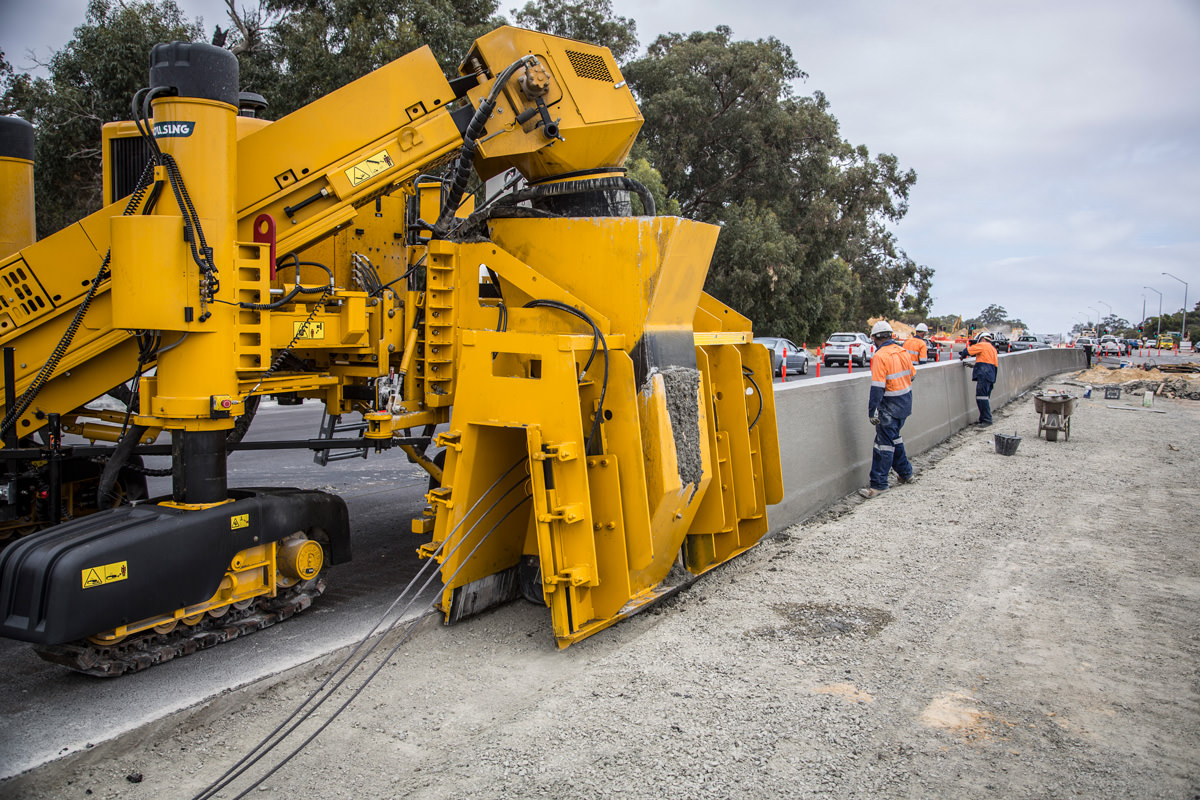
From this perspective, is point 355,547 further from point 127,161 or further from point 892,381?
point 892,381

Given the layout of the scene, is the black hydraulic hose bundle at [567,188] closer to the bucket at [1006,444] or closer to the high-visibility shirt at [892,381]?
the high-visibility shirt at [892,381]

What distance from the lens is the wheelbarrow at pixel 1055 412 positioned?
13.2 m

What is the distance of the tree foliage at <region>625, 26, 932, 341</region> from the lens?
112 feet

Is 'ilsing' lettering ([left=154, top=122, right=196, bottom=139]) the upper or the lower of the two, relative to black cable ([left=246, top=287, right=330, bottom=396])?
upper

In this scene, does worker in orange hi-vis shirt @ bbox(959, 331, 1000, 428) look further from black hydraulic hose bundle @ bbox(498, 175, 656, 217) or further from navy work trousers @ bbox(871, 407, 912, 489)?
black hydraulic hose bundle @ bbox(498, 175, 656, 217)

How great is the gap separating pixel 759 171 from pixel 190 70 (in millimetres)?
34088

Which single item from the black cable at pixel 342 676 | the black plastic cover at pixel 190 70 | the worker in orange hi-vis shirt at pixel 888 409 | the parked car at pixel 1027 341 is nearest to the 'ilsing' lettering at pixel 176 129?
the black plastic cover at pixel 190 70

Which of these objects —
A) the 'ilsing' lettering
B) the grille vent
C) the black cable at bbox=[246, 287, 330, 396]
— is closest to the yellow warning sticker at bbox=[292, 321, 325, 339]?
the black cable at bbox=[246, 287, 330, 396]

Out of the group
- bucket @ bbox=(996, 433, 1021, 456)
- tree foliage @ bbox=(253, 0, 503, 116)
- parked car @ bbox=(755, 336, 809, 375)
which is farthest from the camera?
parked car @ bbox=(755, 336, 809, 375)

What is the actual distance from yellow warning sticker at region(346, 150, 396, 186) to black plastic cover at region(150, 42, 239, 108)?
0.76m

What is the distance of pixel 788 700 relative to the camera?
3.91 m

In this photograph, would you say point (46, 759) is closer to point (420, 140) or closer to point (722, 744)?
point (722, 744)

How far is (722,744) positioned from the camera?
350cm

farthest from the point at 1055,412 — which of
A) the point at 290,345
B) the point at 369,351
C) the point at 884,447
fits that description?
the point at 290,345
